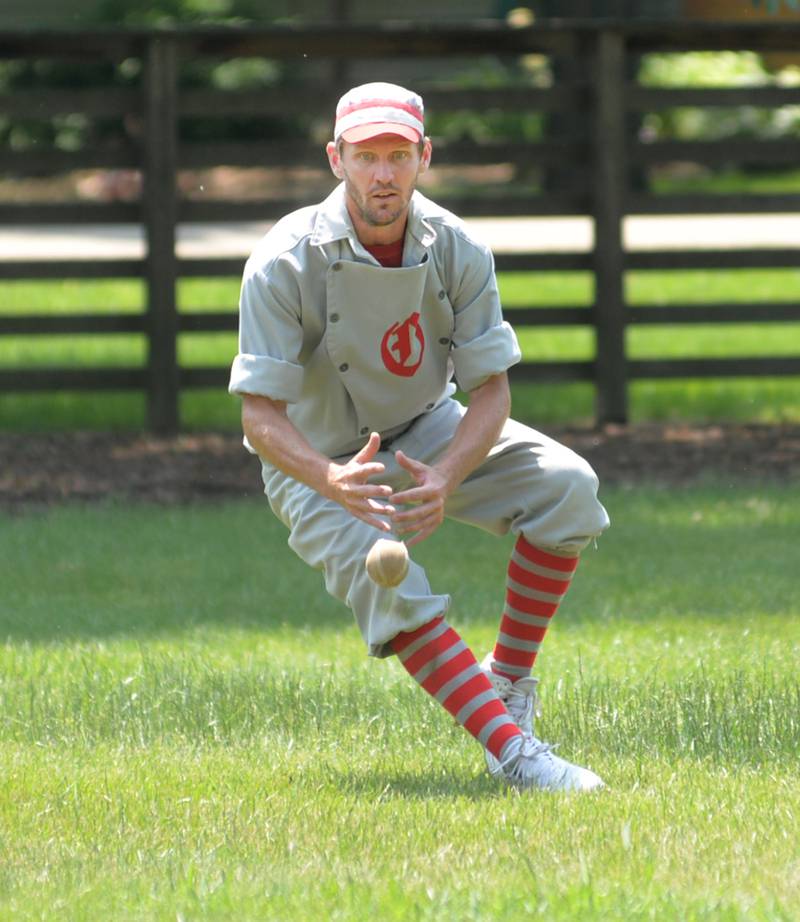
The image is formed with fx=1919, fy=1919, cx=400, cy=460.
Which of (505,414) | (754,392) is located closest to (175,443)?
(754,392)

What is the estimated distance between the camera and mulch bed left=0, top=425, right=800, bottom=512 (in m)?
9.17

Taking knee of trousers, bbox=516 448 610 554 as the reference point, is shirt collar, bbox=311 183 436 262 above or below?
above

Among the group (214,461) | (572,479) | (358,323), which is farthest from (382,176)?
(214,461)

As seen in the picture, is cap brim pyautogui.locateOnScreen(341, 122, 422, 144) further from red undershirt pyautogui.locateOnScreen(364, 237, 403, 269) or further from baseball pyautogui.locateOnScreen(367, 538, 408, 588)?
baseball pyautogui.locateOnScreen(367, 538, 408, 588)

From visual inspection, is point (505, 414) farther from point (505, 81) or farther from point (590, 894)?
point (505, 81)

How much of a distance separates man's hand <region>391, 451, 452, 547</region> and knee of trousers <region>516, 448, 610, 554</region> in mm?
394

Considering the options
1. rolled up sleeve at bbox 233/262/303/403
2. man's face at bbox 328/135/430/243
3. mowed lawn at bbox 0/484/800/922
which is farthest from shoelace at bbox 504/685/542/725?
man's face at bbox 328/135/430/243

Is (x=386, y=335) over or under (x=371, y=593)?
over

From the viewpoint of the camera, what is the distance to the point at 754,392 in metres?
11.9

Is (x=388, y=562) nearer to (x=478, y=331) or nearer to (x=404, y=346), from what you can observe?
(x=404, y=346)

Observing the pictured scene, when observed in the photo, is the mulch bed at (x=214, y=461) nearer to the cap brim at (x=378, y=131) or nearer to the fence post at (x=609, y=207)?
the fence post at (x=609, y=207)

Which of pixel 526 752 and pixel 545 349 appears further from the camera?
pixel 545 349

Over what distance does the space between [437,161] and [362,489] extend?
631cm

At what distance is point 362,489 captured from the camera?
4312mm
